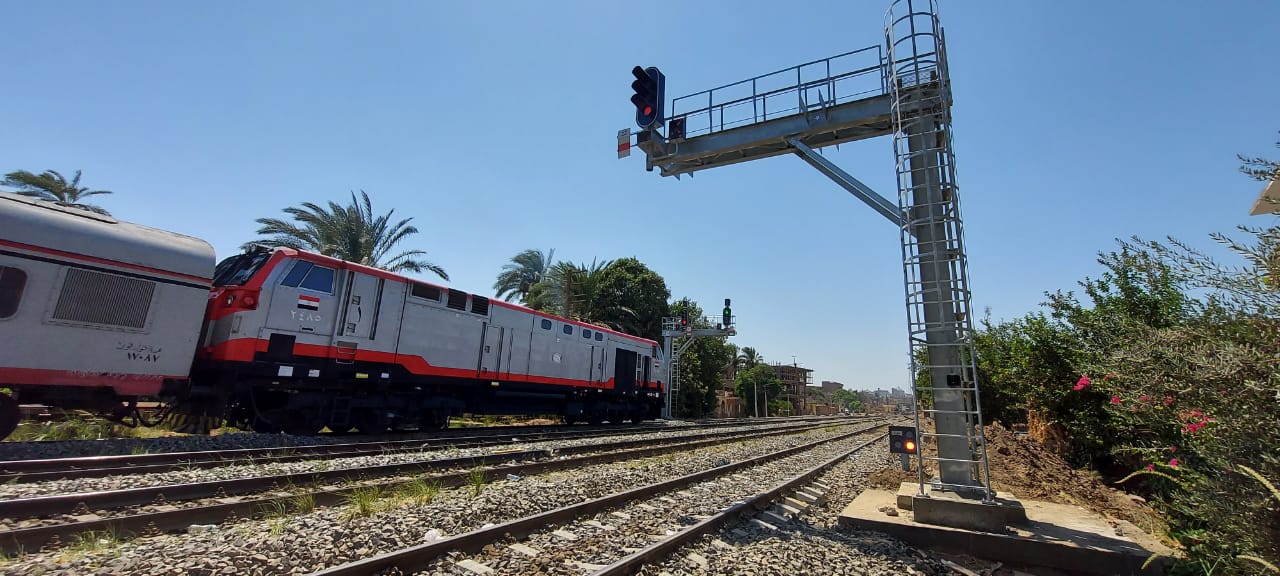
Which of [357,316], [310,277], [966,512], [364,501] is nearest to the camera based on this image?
[966,512]

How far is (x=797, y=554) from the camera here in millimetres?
5316

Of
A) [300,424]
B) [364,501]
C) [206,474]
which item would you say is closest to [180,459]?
[206,474]

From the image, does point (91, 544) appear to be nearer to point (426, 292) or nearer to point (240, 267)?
point (240, 267)

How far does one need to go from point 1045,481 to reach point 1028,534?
4.30 metres

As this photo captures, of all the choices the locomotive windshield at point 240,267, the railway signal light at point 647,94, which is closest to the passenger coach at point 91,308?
the locomotive windshield at point 240,267

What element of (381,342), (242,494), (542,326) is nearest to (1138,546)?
(242,494)

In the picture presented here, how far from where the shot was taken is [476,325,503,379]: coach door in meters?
14.9

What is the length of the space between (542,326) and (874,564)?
13.5 meters

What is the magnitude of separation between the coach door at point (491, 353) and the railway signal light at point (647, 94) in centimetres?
878

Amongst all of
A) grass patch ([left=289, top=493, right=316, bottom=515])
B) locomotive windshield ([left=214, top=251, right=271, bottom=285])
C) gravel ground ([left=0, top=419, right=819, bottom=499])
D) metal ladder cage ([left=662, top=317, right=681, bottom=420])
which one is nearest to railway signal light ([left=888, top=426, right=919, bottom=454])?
grass patch ([left=289, top=493, right=316, bottom=515])

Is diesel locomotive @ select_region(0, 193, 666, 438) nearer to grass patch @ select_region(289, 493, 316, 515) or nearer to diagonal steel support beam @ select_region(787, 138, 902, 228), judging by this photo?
grass patch @ select_region(289, 493, 316, 515)

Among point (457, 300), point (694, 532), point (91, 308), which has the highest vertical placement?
point (457, 300)

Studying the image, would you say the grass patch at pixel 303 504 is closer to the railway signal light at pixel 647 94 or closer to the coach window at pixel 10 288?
the coach window at pixel 10 288

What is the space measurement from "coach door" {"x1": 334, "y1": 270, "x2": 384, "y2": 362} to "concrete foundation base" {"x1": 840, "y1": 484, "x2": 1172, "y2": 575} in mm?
10402
